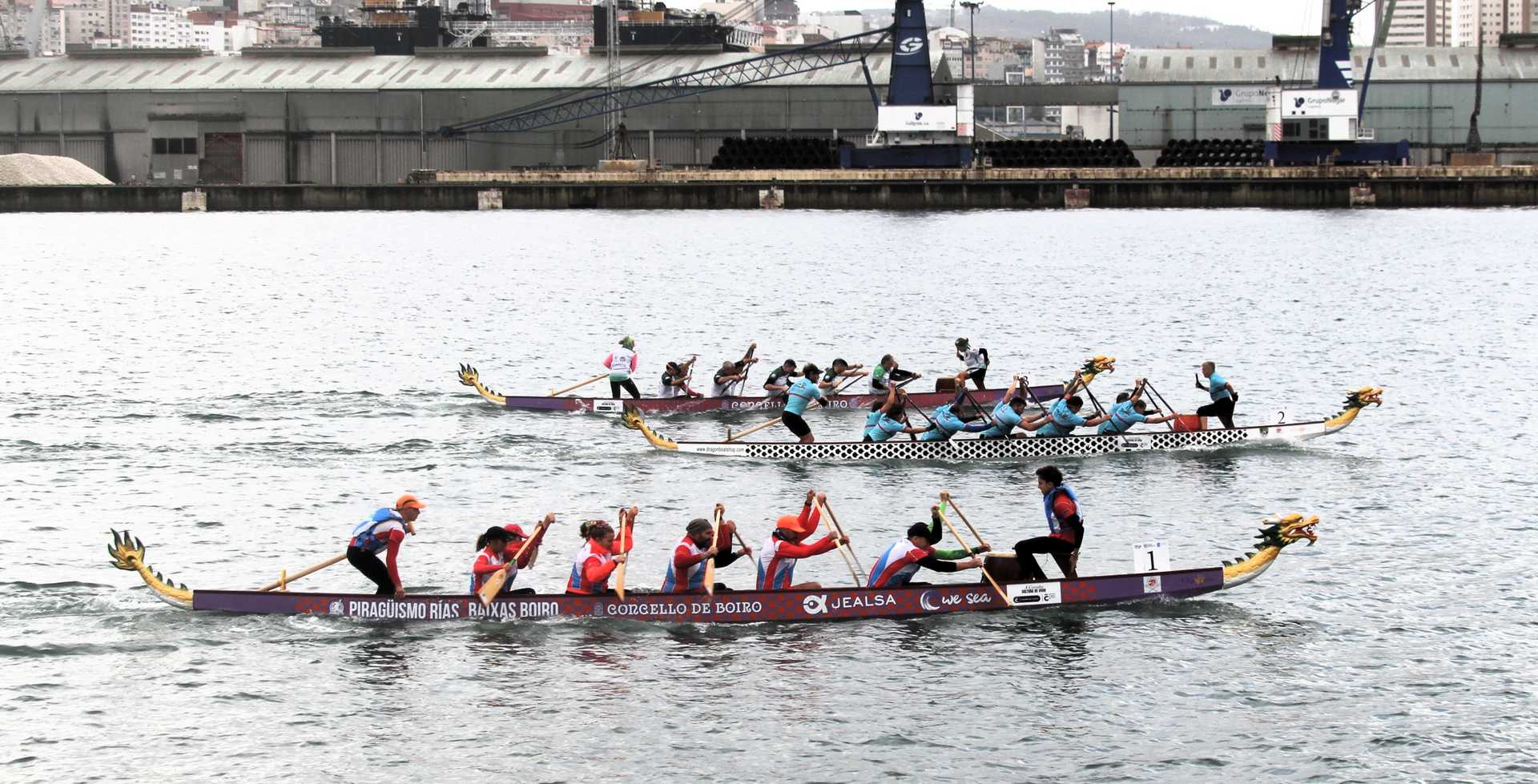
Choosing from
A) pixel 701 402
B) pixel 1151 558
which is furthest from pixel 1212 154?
pixel 1151 558

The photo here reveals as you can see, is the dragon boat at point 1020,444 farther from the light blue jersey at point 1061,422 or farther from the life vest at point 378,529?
the life vest at point 378,529

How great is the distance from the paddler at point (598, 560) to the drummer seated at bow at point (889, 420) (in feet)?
39.9

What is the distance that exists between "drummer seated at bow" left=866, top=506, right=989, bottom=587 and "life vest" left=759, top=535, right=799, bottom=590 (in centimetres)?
120

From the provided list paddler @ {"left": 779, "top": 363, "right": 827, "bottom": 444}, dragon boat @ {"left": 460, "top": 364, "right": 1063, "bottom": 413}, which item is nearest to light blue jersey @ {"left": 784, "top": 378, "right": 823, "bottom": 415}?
paddler @ {"left": 779, "top": 363, "right": 827, "bottom": 444}

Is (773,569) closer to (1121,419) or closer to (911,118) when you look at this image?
(1121,419)

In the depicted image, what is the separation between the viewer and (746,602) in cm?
2394

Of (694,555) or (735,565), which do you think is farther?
(735,565)

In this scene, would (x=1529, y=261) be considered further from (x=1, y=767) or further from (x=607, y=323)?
(x=1, y=767)

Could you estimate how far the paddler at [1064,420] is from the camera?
35.8 meters

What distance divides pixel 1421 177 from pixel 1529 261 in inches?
1355

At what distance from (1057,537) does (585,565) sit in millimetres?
6599

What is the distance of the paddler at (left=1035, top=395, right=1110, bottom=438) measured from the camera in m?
35.8

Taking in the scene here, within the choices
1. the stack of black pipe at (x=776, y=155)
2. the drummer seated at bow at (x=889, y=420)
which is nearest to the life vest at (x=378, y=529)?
the drummer seated at bow at (x=889, y=420)

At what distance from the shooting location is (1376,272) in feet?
288
